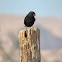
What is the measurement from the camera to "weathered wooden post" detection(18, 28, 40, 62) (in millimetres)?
4833

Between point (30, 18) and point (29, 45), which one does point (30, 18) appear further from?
point (29, 45)

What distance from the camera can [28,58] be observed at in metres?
4.79

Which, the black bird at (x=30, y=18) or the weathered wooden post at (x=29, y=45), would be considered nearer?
the weathered wooden post at (x=29, y=45)

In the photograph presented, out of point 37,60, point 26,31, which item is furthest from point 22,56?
point 26,31

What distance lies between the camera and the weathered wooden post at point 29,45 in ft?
15.9

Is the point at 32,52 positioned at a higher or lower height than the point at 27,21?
lower

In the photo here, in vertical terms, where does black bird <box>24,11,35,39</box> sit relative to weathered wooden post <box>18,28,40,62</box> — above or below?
above

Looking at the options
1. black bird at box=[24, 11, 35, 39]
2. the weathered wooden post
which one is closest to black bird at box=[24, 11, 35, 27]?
black bird at box=[24, 11, 35, 39]

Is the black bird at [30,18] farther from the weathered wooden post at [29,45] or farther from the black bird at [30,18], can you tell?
the weathered wooden post at [29,45]

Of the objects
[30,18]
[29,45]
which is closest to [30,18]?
[30,18]

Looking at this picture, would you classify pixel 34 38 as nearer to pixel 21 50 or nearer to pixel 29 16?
pixel 21 50

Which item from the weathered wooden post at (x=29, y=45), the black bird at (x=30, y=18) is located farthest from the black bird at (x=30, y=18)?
the weathered wooden post at (x=29, y=45)

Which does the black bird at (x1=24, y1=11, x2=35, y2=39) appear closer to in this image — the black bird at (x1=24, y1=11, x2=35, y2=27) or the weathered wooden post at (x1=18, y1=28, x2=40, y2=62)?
the black bird at (x1=24, y1=11, x2=35, y2=27)

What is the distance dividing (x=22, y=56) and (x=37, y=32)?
963 mm
